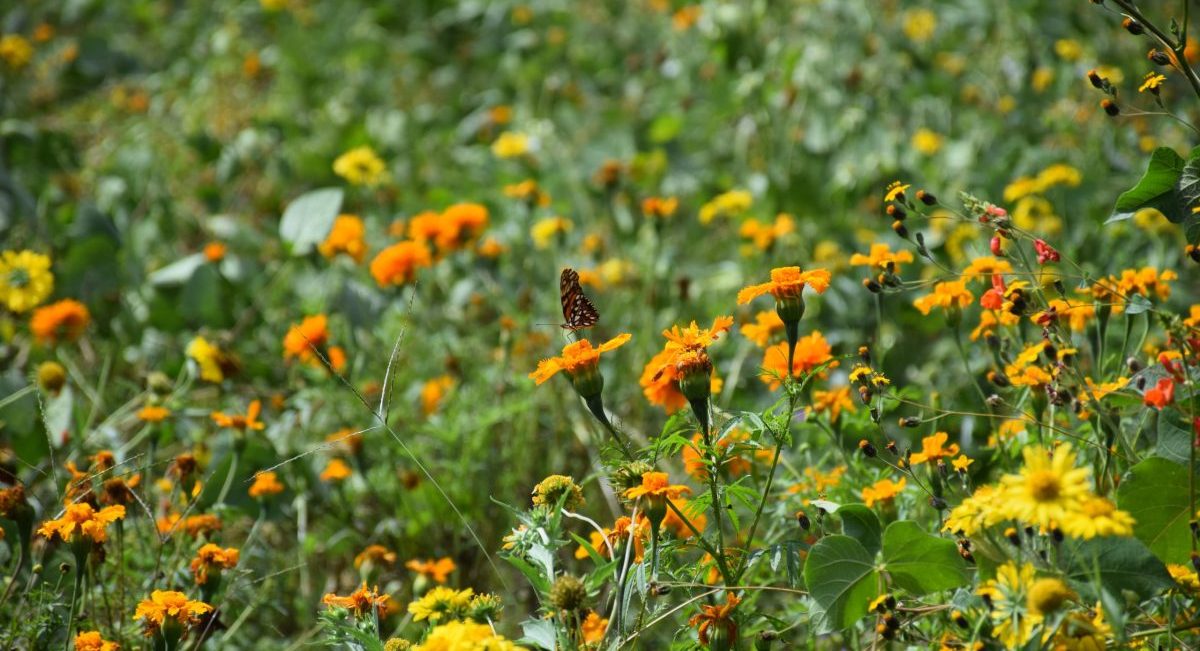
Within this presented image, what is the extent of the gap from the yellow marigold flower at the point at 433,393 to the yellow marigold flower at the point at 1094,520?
A: 4.78 ft

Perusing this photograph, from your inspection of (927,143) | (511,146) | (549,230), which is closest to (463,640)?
(549,230)

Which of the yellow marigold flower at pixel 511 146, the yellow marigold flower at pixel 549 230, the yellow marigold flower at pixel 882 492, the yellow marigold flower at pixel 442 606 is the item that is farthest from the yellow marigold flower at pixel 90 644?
the yellow marigold flower at pixel 511 146

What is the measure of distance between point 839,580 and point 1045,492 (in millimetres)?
282

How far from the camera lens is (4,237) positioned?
8.66 feet

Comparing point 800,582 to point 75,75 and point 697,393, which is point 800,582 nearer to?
point 697,393

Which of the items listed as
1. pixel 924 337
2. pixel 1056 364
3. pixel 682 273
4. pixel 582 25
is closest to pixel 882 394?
pixel 1056 364

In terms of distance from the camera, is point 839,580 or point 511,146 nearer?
point 839,580

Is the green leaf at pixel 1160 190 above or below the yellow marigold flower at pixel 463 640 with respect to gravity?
above

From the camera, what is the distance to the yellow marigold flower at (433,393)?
2148mm

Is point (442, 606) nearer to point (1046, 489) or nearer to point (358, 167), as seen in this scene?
point (1046, 489)

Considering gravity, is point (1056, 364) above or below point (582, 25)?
above

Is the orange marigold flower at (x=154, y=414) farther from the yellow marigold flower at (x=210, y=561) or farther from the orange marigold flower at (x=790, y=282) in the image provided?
the orange marigold flower at (x=790, y=282)

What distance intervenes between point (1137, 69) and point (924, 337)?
1.17 meters

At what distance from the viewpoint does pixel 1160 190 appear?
1.21 meters
